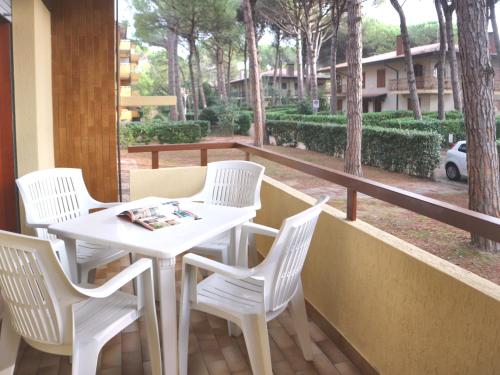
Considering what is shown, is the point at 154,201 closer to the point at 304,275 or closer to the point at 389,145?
the point at 304,275

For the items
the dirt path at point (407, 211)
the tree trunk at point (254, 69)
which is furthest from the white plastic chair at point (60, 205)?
the tree trunk at point (254, 69)

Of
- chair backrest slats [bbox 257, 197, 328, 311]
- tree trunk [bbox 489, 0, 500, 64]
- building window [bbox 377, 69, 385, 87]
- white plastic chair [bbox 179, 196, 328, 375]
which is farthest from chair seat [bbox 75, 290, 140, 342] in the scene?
building window [bbox 377, 69, 385, 87]

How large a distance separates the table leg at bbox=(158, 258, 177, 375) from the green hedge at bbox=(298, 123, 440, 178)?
8.77 m

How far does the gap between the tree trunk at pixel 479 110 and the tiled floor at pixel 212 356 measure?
9.23 ft

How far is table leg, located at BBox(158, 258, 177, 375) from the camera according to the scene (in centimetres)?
196

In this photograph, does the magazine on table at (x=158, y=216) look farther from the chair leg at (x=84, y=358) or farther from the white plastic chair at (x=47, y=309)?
the chair leg at (x=84, y=358)

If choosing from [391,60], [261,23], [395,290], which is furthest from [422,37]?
[395,290]

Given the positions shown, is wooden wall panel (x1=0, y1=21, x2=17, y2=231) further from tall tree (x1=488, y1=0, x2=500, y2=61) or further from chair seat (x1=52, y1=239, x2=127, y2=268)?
tall tree (x1=488, y1=0, x2=500, y2=61)

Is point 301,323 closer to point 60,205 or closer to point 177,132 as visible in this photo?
point 60,205

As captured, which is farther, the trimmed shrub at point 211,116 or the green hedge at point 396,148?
the trimmed shrub at point 211,116

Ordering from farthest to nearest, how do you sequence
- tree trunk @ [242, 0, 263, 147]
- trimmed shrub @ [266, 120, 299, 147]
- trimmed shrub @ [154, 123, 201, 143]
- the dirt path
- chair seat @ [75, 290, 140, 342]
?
1. trimmed shrub @ [266, 120, 299, 147]
2. trimmed shrub @ [154, 123, 201, 143]
3. tree trunk @ [242, 0, 263, 147]
4. the dirt path
5. chair seat @ [75, 290, 140, 342]

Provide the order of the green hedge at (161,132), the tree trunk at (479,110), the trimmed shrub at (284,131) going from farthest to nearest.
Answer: the trimmed shrub at (284,131) < the green hedge at (161,132) < the tree trunk at (479,110)

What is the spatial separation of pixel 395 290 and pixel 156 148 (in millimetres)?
2727

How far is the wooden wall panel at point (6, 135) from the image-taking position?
10.3 feet
